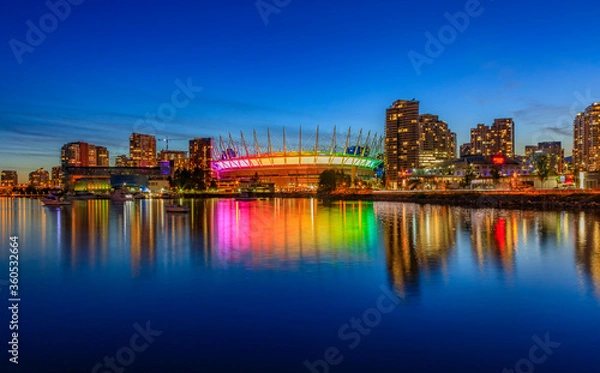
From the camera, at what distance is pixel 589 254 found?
17969 millimetres

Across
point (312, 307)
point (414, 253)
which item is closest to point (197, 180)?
point (414, 253)

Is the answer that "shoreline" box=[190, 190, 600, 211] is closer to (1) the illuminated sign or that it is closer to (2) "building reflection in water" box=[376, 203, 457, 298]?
(2) "building reflection in water" box=[376, 203, 457, 298]

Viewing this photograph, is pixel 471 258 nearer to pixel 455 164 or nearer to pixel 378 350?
pixel 378 350

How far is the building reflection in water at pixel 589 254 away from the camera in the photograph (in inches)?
532

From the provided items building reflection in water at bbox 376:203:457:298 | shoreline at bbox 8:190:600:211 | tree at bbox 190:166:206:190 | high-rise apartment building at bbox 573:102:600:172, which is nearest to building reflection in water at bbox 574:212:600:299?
building reflection in water at bbox 376:203:457:298

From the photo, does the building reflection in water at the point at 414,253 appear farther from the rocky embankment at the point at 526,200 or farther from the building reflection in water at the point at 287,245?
the rocky embankment at the point at 526,200

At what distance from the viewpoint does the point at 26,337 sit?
895 centimetres

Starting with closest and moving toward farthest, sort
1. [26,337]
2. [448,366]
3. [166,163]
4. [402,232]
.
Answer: [448,366], [26,337], [402,232], [166,163]

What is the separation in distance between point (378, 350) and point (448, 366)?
1.27 metres

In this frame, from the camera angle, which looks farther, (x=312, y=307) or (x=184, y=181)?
(x=184, y=181)

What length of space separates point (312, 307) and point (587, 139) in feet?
700

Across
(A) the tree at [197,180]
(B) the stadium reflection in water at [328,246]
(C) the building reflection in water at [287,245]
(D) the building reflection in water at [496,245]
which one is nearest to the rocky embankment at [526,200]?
(B) the stadium reflection in water at [328,246]

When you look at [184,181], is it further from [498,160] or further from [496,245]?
[496,245]

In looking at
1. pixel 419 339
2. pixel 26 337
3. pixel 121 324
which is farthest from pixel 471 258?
pixel 26 337
